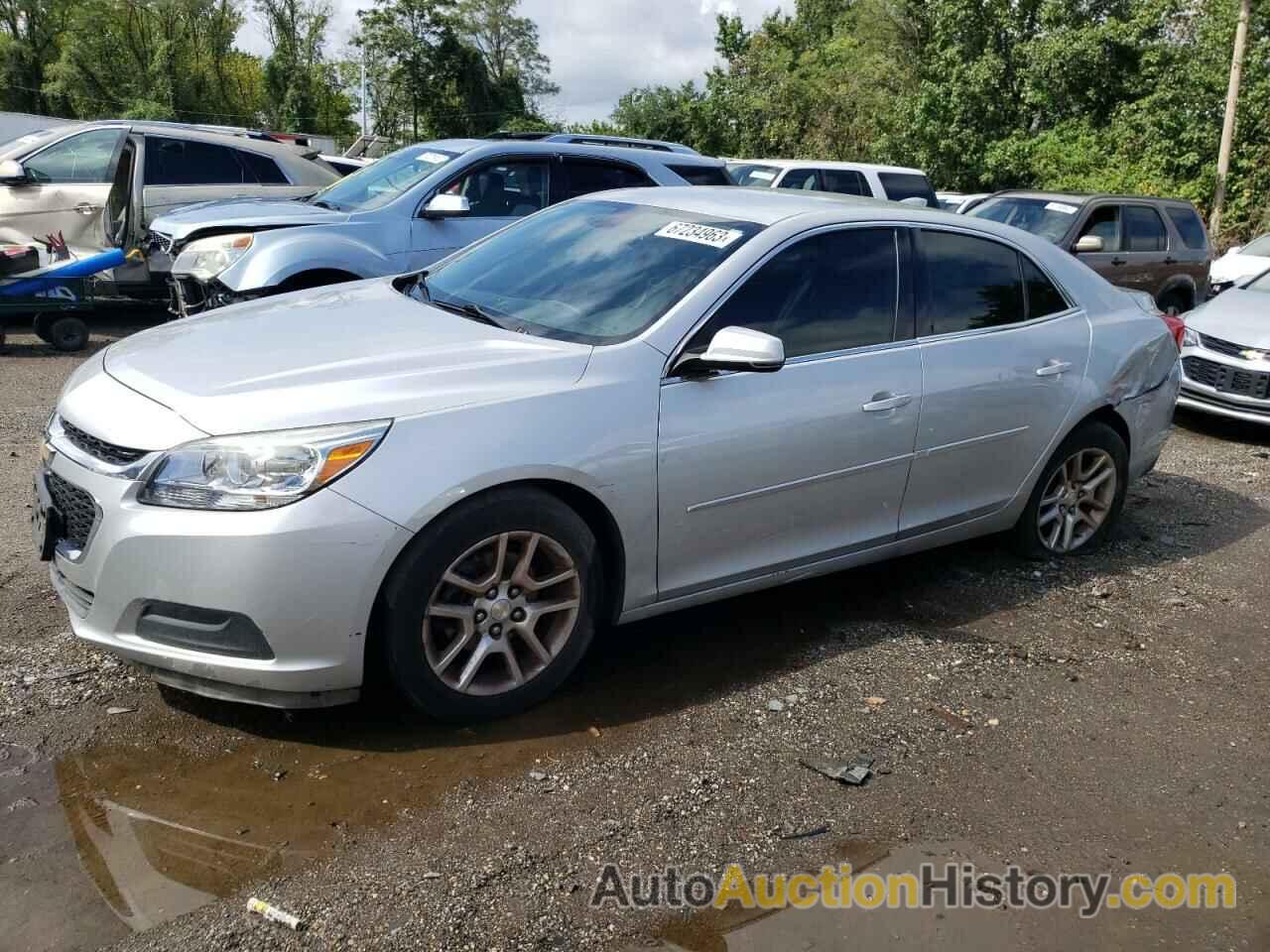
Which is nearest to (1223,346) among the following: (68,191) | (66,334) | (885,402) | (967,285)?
(967,285)

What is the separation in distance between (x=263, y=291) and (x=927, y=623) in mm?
5047

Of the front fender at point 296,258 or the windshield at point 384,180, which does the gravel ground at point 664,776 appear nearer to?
the front fender at point 296,258

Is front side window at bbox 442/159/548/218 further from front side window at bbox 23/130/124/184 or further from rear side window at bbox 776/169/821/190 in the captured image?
rear side window at bbox 776/169/821/190

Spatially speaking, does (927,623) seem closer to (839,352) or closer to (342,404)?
(839,352)

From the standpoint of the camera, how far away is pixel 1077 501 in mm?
5395

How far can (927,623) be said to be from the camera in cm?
469

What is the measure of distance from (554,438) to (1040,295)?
2.72 metres

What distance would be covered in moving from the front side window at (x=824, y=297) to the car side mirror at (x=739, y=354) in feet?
0.38

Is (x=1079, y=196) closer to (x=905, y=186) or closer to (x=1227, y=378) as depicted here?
(x=905, y=186)

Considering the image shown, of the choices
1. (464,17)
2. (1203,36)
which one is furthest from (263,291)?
(464,17)

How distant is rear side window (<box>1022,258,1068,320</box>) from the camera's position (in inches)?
198

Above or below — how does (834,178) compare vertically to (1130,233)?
above

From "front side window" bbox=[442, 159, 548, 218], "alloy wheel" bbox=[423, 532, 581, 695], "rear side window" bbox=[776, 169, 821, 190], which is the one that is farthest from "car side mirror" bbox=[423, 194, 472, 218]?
"rear side window" bbox=[776, 169, 821, 190]

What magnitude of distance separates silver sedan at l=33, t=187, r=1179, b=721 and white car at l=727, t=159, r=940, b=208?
880 cm
